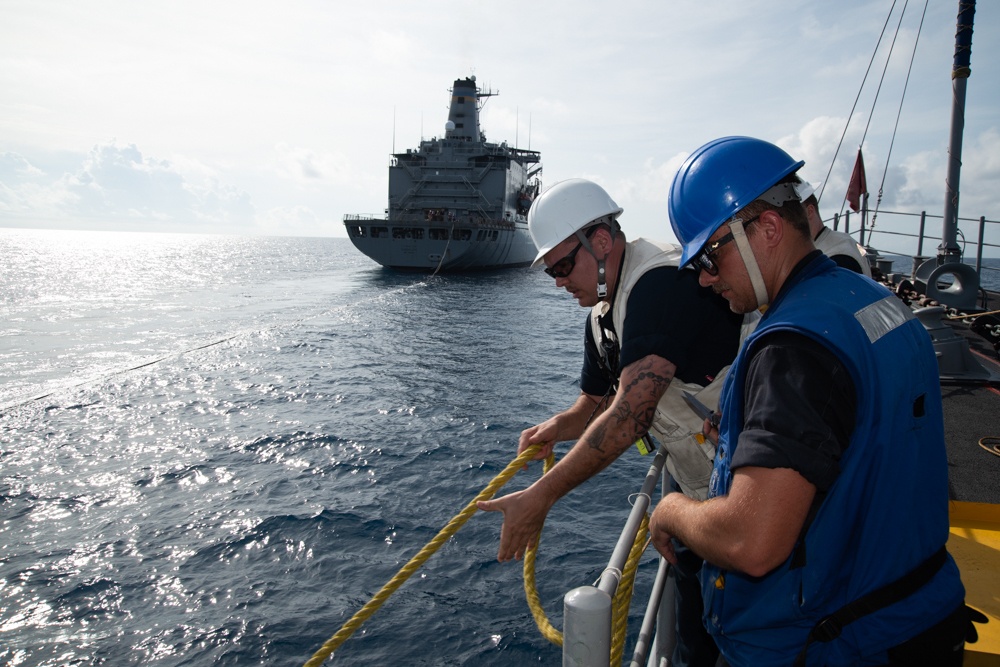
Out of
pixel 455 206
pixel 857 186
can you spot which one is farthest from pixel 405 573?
pixel 455 206

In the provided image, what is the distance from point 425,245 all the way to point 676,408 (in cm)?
4700

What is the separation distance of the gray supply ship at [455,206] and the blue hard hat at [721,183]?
46190mm

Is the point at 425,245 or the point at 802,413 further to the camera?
the point at 425,245

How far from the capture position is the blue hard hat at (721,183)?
1668 mm

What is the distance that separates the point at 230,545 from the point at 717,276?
24.5 ft

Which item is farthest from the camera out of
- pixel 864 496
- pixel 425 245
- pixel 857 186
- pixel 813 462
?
pixel 425 245

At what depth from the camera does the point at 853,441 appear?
136 cm

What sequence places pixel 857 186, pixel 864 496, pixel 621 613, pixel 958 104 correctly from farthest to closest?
pixel 857 186, pixel 958 104, pixel 621 613, pixel 864 496

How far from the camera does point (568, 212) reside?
2887 millimetres

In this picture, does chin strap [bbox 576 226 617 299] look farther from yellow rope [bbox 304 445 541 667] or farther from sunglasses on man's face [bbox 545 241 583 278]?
yellow rope [bbox 304 445 541 667]

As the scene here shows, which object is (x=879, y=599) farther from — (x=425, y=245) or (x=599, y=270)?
(x=425, y=245)

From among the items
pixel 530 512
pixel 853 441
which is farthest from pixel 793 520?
pixel 530 512

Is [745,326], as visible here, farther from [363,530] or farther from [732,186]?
[363,530]

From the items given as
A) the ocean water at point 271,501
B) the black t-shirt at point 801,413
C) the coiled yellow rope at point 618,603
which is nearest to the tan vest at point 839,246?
the coiled yellow rope at point 618,603
